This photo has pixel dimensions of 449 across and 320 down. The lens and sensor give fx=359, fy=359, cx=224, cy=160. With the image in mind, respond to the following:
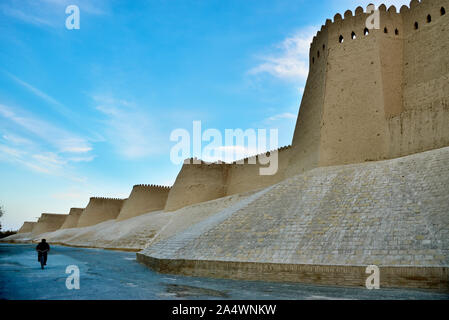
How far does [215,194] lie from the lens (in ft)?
110

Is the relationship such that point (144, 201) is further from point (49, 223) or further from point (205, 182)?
point (49, 223)

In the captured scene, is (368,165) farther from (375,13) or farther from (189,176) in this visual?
(189,176)

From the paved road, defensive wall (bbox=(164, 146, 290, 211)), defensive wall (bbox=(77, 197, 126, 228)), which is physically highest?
defensive wall (bbox=(164, 146, 290, 211))

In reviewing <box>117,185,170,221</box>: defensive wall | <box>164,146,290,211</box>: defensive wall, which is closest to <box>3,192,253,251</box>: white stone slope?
<box>164,146,290,211</box>: defensive wall

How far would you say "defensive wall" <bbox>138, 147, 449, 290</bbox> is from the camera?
929 centimetres

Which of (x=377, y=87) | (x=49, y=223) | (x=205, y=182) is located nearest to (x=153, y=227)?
(x=205, y=182)

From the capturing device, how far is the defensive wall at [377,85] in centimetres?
1488

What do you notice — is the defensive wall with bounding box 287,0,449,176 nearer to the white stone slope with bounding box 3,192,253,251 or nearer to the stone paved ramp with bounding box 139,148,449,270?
the stone paved ramp with bounding box 139,148,449,270

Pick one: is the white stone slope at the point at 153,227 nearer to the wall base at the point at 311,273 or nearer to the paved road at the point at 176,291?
the wall base at the point at 311,273

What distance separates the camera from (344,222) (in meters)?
11.4

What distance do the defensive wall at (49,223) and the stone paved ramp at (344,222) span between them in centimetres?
6225

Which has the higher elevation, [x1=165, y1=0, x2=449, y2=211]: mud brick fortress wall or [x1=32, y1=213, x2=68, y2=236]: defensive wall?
[x1=165, y1=0, x2=449, y2=211]: mud brick fortress wall

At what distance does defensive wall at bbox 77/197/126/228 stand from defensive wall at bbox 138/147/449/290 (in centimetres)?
3857
